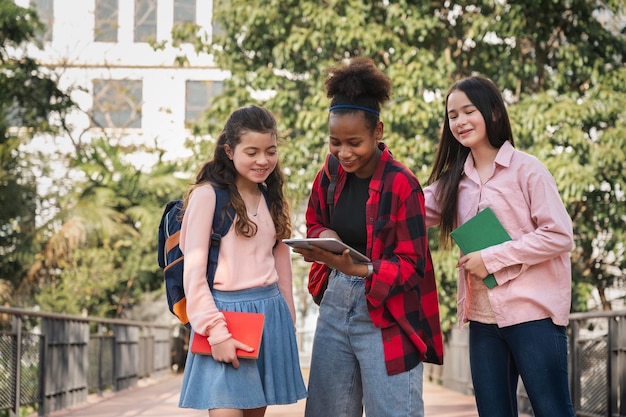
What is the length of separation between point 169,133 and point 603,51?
26.5m

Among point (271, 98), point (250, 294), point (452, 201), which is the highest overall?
point (271, 98)

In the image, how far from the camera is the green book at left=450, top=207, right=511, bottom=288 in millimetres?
4199

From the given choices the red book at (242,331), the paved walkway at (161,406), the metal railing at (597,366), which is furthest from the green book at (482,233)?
the paved walkway at (161,406)

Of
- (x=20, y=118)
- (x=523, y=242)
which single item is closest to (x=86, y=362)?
(x=20, y=118)

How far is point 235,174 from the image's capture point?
4398 millimetres

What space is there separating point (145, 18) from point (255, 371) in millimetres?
36328

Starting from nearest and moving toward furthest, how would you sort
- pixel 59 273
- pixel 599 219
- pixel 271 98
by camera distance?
pixel 599 219
pixel 271 98
pixel 59 273

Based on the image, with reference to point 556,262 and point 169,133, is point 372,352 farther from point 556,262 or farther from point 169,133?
point 169,133

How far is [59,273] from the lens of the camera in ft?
73.0

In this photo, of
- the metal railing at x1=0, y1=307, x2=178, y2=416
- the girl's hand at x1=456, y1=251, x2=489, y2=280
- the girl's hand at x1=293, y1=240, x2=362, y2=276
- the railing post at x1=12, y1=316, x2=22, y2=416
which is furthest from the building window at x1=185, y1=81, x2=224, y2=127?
the girl's hand at x1=293, y1=240, x2=362, y2=276

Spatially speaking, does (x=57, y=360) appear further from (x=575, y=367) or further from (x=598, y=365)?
(x=598, y=365)

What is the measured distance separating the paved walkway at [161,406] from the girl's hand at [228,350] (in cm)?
670

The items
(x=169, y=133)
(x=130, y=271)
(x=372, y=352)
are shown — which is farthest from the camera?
(x=169, y=133)

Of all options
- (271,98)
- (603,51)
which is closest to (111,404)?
(271,98)
